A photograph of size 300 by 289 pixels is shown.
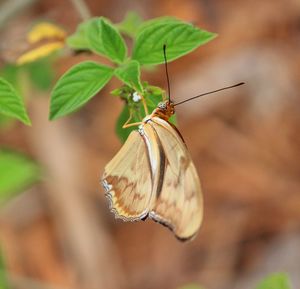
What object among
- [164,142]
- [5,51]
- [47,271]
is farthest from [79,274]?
[164,142]

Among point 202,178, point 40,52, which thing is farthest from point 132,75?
point 202,178

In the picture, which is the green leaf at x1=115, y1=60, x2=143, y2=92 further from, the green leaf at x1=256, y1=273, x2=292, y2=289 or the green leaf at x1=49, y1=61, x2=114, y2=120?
the green leaf at x1=256, y1=273, x2=292, y2=289

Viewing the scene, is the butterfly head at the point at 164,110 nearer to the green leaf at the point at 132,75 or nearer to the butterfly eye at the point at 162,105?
the butterfly eye at the point at 162,105

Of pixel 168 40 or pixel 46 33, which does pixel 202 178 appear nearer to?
pixel 46 33

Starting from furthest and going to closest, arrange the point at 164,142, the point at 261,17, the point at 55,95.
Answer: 1. the point at 261,17
2. the point at 164,142
3. the point at 55,95

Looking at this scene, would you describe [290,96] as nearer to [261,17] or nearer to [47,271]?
[261,17]
